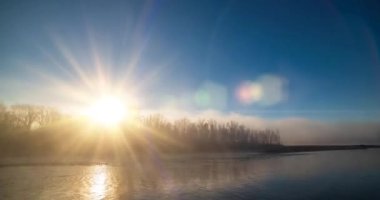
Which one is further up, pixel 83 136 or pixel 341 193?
pixel 83 136

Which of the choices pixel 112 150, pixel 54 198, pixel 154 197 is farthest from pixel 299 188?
pixel 112 150

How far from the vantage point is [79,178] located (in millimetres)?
39406

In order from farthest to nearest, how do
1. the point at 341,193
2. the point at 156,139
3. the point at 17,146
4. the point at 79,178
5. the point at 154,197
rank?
the point at 156,139
the point at 17,146
the point at 79,178
the point at 341,193
the point at 154,197

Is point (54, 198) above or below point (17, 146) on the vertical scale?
below

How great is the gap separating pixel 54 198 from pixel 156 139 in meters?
112

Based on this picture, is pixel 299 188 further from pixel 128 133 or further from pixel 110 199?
pixel 128 133

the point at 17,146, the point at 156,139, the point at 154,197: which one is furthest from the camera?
the point at 156,139

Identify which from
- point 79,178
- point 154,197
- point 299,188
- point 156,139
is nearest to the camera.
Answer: point 154,197

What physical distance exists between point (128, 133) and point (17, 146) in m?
39.6

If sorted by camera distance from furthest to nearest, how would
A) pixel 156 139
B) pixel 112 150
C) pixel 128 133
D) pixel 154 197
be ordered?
1. pixel 156 139
2. pixel 128 133
3. pixel 112 150
4. pixel 154 197

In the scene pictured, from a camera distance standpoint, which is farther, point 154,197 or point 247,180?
point 247,180

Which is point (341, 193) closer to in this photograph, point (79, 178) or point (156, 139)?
point (79, 178)

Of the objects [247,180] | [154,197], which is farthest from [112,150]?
[154,197]

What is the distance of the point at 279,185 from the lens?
33.2m
